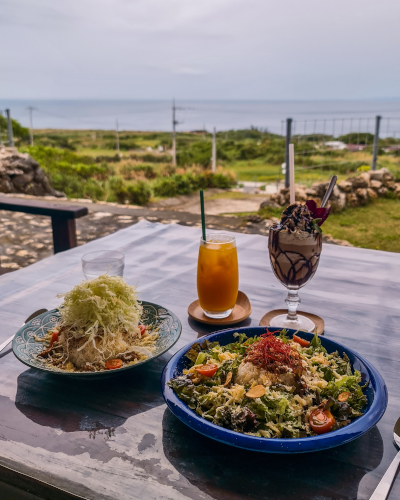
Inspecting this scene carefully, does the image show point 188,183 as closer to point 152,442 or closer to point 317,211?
point 317,211

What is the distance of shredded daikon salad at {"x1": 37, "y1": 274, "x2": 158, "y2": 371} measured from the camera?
92cm

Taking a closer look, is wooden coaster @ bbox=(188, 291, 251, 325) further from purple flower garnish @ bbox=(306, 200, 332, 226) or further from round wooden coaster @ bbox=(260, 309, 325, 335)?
purple flower garnish @ bbox=(306, 200, 332, 226)

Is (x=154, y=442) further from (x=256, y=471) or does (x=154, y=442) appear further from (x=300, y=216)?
(x=300, y=216)

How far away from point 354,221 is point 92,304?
252 inches

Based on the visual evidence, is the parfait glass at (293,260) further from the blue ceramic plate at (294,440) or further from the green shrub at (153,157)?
the green shrub at (153,157)

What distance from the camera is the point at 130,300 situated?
1.05m

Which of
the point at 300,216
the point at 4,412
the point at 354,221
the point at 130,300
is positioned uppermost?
the point at 300,216

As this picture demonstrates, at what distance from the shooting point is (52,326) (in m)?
1.09

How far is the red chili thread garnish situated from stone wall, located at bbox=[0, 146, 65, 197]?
7.92m

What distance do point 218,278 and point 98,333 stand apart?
1.27ft

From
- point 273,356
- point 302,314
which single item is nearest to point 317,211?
point 302,314

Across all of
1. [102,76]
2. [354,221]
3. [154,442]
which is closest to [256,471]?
[154,442]

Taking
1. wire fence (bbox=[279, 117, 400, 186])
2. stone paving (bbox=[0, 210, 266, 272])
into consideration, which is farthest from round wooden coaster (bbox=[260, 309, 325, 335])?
wire fence (bbox=[279, 117, 400, 186])

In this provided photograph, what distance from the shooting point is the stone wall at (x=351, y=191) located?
23.1ft
